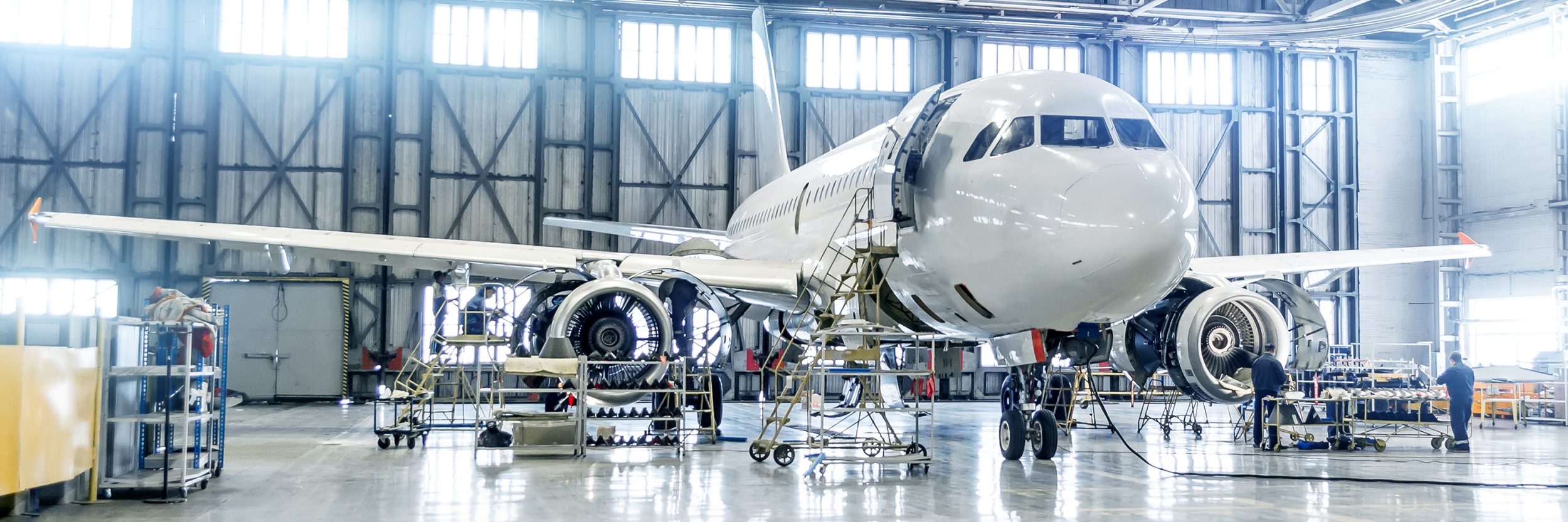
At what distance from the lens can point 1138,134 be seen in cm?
923

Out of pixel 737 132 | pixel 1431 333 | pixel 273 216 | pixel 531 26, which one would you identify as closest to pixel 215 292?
pixel 273 216

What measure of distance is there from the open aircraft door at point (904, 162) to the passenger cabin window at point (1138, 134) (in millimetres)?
1756

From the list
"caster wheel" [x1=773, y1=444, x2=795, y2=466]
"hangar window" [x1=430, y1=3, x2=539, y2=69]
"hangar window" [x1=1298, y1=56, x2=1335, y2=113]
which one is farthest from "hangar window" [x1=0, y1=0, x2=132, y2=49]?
"hangar window" [x1=1298, y1=56, x2=1335, y2=113]

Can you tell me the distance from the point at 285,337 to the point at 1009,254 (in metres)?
21.8

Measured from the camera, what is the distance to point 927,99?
418 inches

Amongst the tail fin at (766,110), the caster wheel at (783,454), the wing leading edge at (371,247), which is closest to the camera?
the caster wheel at (783,454)

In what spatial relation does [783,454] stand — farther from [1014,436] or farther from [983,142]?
[983,142]

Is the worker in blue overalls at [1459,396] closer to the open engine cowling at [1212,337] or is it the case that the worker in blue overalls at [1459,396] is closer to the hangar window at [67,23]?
the open engine cowling at [1212,337]

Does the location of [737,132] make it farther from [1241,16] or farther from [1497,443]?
[1497,443]

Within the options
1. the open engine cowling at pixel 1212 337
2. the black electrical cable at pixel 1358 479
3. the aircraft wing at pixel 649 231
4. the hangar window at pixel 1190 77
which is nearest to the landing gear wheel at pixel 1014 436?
the black electrical cable at pixel 1358 479

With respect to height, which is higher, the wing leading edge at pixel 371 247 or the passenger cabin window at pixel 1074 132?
the passenger cabin window at pixel 1074 132

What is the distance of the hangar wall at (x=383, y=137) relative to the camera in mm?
25484

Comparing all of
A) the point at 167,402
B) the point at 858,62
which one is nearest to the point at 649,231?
the point at 858,62

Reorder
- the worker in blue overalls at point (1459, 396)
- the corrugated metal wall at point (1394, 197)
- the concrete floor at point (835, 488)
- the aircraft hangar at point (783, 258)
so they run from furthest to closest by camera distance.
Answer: the corrugated metal wall at point (1394, 197) → the worker in blue overalls at point (1459, 396) → the aircraft hangar at point (783, 258) → the concrete floor at point (835, 488)
